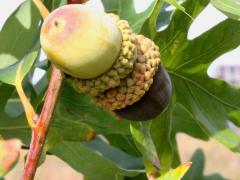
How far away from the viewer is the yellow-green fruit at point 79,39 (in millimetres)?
1019

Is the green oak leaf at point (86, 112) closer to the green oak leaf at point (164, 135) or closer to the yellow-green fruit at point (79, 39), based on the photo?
the green oak leaf at point (164, 135)

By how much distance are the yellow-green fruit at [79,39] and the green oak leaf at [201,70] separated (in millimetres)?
341

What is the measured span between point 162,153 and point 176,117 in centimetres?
34

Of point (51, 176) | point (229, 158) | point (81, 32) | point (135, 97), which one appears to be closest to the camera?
point (81, 32)

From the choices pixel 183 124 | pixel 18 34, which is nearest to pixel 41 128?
pixel 18 34

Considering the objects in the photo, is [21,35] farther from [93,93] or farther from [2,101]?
[93,93]

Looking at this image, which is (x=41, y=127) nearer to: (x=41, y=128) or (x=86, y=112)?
(x=41, y=128)

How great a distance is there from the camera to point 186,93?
1.50 m

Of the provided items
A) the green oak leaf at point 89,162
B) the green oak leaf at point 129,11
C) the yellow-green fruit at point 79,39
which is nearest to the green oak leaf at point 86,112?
the green oak leaf at point 89,162

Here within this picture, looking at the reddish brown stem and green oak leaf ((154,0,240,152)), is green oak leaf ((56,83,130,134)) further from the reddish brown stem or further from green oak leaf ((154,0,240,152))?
the reddish brown stem

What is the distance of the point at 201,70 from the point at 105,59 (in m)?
0.50

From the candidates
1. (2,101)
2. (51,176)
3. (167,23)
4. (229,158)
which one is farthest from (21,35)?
(229,158)

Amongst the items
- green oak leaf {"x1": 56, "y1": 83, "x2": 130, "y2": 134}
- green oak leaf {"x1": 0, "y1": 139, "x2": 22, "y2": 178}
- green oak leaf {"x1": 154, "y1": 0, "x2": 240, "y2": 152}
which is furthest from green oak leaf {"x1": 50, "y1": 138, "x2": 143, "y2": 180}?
green oak leaf {"x1": 0, "y1": 139, "x2": 22, "y2": 178}

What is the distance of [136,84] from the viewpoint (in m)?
1.12
